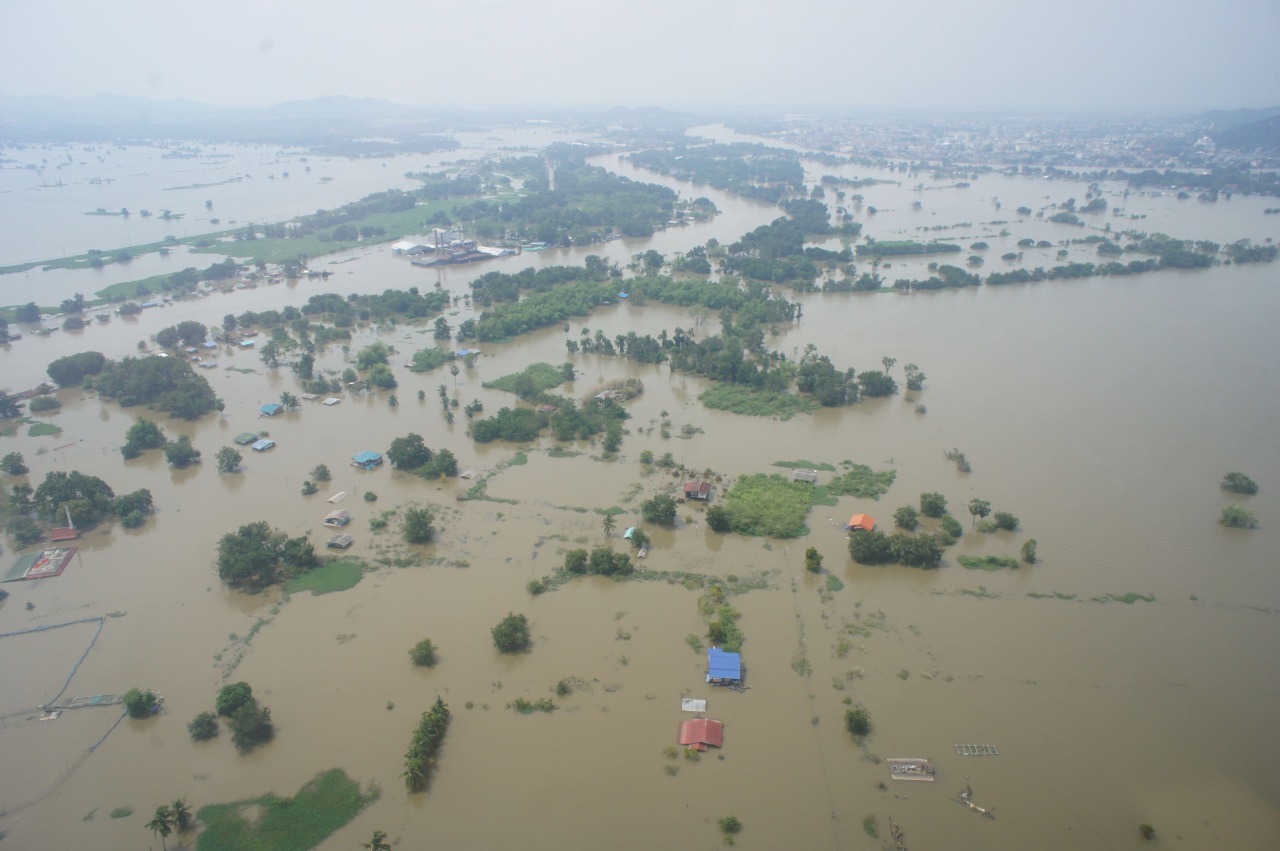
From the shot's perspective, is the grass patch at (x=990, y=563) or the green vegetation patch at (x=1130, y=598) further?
the grass patch at (x=990, y=563)

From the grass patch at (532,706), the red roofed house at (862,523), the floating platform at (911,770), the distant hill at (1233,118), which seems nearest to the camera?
the floating platform at (911,770)

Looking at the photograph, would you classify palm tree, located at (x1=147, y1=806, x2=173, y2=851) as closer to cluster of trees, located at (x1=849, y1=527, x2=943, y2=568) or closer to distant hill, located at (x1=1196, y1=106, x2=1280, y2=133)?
cluster of trees, located at (x1=849, y1=527, x2=943, y2=568)

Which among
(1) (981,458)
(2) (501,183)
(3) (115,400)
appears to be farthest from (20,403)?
(2) (501,183)

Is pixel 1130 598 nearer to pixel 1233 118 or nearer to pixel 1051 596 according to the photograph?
pixel 1051 596

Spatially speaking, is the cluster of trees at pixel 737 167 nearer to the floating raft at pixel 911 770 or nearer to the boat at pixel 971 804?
the floating raft at pixel 911 770

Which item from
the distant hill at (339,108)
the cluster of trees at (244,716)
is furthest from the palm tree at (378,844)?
the distant hill at (339,108)

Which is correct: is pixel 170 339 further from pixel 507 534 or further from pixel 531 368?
pixel 507 534
